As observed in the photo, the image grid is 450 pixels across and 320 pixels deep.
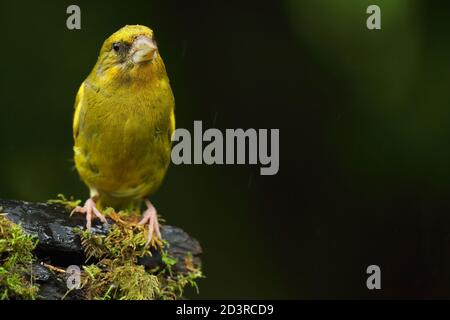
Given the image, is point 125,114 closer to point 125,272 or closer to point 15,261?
point 125,272

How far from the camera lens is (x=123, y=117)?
3969 mm

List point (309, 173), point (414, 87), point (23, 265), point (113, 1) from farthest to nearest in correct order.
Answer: point (309, 173)
point (113, 1)
point (414, 87)
point (23, 265)

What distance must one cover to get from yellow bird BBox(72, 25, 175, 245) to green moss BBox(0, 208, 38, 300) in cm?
85

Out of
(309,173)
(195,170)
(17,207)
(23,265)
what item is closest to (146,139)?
(17,207)

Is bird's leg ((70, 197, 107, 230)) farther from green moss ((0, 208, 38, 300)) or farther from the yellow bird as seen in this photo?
green moss ((0, 208, 38, 300))

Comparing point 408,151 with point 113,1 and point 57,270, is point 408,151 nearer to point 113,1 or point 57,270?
point 113,1

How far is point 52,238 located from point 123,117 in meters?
0.88

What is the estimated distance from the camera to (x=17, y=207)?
3.32m

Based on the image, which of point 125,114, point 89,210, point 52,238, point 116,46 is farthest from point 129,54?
point 52,238

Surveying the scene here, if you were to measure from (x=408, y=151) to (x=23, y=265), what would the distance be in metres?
2.85

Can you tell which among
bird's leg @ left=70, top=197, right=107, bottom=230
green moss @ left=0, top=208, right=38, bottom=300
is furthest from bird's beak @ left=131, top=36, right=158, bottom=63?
green moss @ left=0, top=208, right=38, bottom=300

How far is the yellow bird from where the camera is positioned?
13.0 feet

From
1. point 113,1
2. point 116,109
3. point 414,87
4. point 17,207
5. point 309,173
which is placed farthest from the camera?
point 309,173

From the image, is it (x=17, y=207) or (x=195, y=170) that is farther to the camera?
(x=195, y=170)
